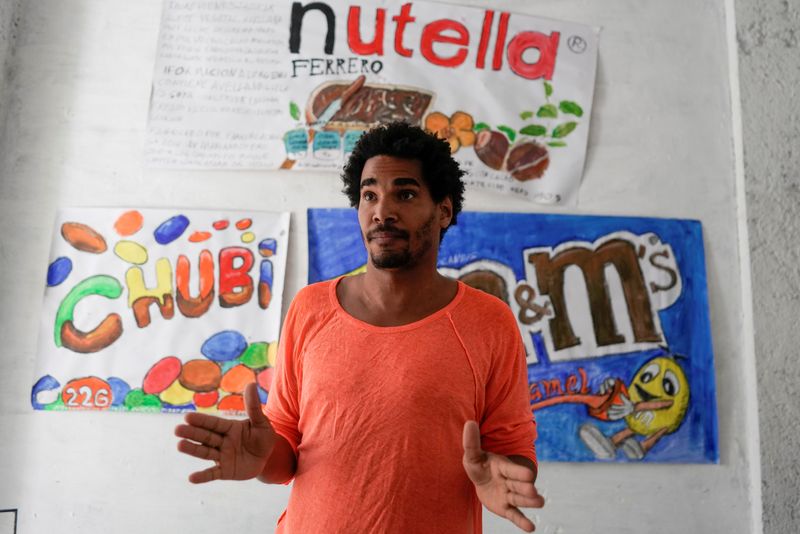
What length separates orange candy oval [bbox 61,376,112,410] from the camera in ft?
5.06

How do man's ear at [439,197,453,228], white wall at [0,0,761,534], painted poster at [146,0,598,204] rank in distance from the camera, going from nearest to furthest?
man's ear at [439,197,453,228] → white wall at [0,0,761,534] → painted poster at [146,0,598,204]

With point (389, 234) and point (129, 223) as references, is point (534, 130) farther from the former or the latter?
point (129, 223)

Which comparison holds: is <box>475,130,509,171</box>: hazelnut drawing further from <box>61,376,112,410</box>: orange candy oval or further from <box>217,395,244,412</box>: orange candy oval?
<box>61,376,112,410</box>: orange candy oval

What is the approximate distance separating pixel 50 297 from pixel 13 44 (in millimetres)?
750

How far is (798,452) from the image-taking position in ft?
5.12

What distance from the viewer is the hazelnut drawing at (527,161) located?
5.51ft

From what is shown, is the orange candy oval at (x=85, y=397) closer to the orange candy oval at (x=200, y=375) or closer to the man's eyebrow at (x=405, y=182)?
the orange candy oval at (x=200, y=375)

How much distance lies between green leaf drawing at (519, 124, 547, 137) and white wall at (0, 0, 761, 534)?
0.16 m

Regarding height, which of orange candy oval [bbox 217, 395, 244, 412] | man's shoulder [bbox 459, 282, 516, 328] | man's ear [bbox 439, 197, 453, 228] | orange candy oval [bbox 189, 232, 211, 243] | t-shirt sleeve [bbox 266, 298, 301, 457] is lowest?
orange candy oval [bbox 217, 395, 244, 412]

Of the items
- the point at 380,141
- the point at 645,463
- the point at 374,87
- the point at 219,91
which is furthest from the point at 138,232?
the point at 645,463

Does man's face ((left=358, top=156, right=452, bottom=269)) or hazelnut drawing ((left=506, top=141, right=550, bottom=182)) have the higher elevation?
hazelnut drawing ((left=506, top=141, right=550, bottom=182))


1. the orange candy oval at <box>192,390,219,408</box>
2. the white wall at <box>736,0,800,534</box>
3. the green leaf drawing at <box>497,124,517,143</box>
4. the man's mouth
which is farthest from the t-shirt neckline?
the white wall at <box>736,0,800,534</box>

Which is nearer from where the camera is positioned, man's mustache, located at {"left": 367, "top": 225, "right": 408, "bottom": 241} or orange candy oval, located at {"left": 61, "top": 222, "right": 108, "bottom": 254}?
man's mustache, located at {"left": 367, "top": 225, "right": 408, "bottom": 241}

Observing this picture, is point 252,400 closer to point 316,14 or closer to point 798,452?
point 316,14
